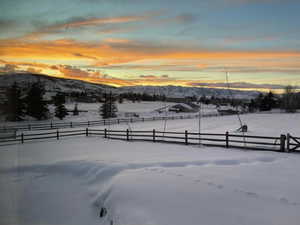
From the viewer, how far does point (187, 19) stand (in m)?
8.82

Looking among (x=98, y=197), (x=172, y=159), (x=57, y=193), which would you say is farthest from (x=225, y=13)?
(x=57, y=193)

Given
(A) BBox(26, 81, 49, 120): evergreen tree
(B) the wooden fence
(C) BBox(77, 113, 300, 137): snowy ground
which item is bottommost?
(C) BBox(77, 113, 300, 137): snowy ground

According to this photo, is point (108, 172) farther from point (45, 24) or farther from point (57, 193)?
point (45, 24)

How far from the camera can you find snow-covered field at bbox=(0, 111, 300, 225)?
5043 millimetres

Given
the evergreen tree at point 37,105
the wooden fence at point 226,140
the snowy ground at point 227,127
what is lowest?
the snowy ground at point 227,127

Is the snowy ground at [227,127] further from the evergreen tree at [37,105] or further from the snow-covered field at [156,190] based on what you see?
the snow-covered field at [156,190]

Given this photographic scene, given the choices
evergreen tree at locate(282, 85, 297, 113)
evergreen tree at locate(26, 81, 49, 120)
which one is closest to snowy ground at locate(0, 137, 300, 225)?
evergreen tree at locate(26, 81, 49, 120)

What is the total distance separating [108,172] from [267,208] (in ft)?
18.0

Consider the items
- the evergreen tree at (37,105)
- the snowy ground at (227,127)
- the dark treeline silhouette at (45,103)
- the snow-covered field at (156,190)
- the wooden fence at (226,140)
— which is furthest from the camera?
the evergreen tree at (37,105)

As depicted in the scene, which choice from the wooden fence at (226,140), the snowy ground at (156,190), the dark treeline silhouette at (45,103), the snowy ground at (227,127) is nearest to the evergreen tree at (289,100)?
the dark treeline silhouette at (45,103)

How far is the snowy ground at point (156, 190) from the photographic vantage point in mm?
5051

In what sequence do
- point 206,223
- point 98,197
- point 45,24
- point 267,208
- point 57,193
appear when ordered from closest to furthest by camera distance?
point 45,24
point 206,223
point 267,208
point 98,197
point 57,193

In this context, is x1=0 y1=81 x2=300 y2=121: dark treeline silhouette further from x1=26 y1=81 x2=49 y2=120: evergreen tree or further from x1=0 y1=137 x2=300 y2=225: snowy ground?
x1=0 y1=137 x2=300 y2=225: snowy ground

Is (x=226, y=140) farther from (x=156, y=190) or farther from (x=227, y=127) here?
(x=227, y=127)
